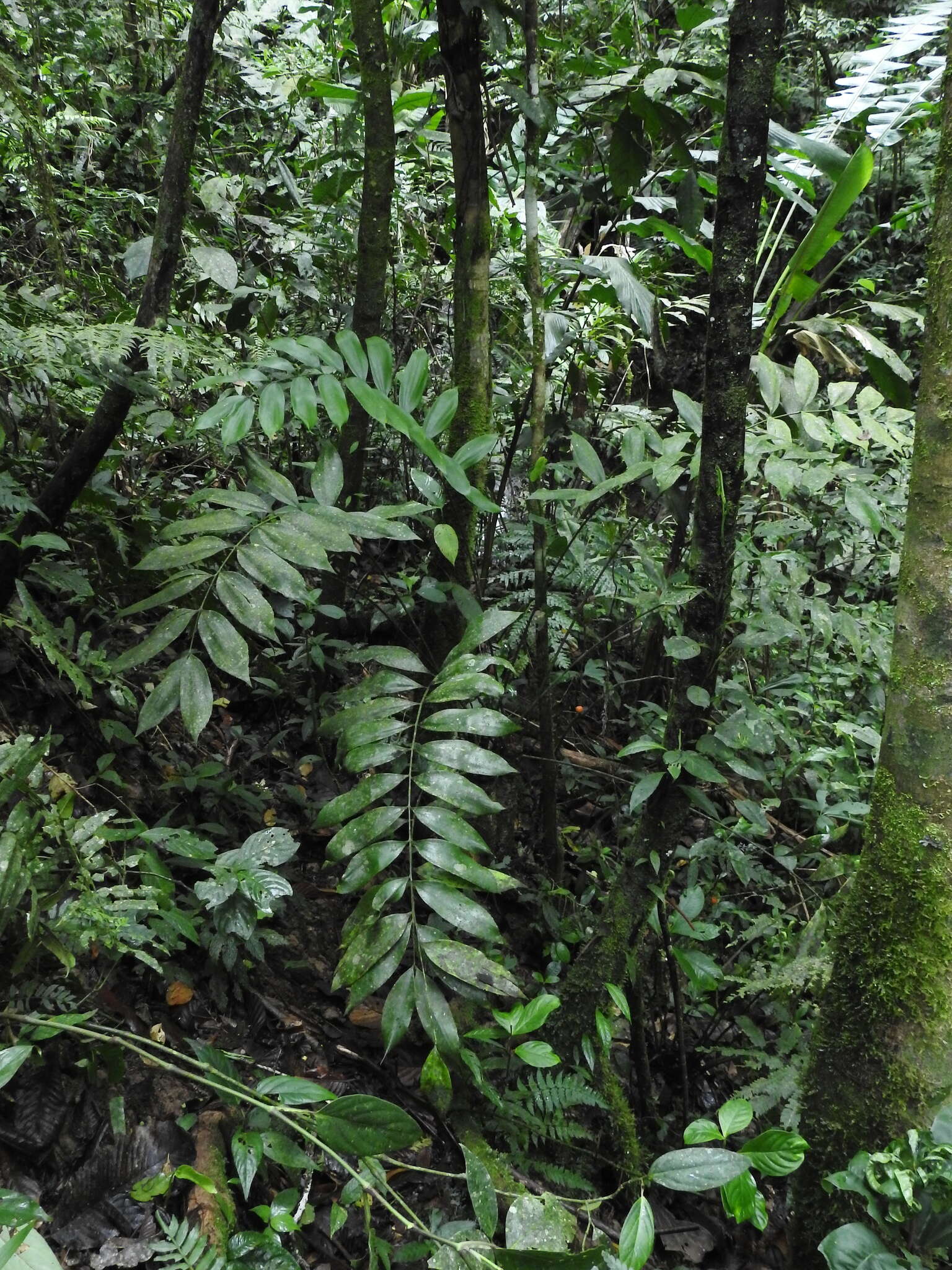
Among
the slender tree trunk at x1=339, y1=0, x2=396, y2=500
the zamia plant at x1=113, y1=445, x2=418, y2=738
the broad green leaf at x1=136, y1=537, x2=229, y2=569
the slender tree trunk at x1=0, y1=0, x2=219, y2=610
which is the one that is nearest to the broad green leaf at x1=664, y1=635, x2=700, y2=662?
the zamia plant at x1=113, y1=445, x2=418, y2=738

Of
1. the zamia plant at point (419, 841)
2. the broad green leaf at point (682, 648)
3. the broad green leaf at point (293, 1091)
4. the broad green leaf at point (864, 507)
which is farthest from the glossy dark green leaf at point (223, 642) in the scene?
the broad green leaf at point (864, 507)

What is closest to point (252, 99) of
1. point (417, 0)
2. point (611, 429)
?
point (417, 0)

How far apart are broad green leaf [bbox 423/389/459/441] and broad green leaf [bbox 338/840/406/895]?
0.81 metres

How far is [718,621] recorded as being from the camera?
1792 millimetres

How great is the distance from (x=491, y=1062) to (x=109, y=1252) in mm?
792

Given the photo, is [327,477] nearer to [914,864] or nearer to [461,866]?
[461,866]

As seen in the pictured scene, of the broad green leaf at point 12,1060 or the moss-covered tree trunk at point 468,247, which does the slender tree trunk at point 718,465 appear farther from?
the broad green leaf at point 12,1060

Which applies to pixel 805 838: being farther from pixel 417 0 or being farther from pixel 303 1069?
pixel 417 0

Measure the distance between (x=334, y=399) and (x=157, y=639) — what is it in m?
0.55

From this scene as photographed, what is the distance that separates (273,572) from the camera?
1.59 meters

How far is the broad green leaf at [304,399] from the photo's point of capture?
62.9 inches

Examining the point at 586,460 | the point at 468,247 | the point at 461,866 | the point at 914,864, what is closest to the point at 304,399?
the point at 586,460

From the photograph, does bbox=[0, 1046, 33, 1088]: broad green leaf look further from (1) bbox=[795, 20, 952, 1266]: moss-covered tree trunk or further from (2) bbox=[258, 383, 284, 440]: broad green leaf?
(1) bbox=[795, 20, 952, 1266]: moss-covered tree trunk

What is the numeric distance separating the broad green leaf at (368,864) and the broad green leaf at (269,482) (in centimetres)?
71
